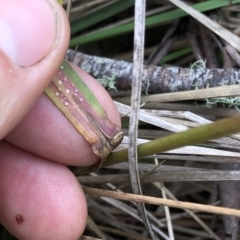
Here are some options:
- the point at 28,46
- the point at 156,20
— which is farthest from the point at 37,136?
the point at 156,20

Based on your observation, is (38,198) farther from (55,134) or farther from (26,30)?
(26,30)

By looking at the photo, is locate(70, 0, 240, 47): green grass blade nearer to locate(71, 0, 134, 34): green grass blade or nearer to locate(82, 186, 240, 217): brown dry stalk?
locate(71, 0, 134, 34): green grass blade

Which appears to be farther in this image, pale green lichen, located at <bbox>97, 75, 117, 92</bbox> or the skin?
pale green lichen, located at <bbox>97, 75, 117, 92</bbox>

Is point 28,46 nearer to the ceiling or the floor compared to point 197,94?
nearer to the floor

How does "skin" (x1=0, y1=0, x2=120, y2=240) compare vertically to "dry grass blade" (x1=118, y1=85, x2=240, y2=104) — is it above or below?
below

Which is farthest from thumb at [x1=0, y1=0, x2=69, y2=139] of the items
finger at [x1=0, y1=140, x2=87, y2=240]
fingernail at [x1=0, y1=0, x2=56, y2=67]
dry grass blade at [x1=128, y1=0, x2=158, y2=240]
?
finger at [x1=0, y1=140, x2=87, y2=240]

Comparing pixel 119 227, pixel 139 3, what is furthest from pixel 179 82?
pixel 119 227
